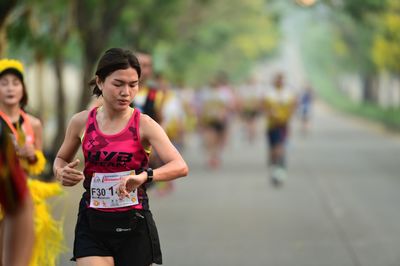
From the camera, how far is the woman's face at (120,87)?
5180mm

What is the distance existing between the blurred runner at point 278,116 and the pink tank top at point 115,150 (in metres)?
11.1

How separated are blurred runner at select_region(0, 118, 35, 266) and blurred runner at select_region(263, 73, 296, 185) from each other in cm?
1310

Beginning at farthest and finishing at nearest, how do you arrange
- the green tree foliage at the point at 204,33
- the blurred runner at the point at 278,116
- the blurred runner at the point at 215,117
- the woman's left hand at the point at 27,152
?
the green tree foliage at the point at 204,33
the blurred runner at the point at 215,117
the blurred runner at the point at 278,116
the woman's left hand at the point at 27,152

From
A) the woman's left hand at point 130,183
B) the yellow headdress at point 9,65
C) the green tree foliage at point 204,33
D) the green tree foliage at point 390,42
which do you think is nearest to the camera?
the woman's left hand at point 130,183

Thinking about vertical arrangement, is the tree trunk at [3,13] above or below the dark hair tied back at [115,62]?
Answer: above

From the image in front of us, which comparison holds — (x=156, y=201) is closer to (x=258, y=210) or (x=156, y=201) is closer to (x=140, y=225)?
(x=258, y=210)

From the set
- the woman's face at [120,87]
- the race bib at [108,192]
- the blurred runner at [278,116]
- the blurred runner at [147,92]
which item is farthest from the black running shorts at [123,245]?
the blurred runner at [278,116]

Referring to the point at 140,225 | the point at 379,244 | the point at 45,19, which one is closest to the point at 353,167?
the point at 45,19

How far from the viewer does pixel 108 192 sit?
17.2ft

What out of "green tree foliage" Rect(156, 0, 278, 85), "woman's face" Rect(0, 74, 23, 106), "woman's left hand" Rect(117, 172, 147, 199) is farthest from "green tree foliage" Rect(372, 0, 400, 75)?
"woman's left hand" Rect(117, 172, 147, 199)

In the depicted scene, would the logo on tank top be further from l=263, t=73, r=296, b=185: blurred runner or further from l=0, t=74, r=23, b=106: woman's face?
l=263, t=73, r=296, b=185: blurred runner

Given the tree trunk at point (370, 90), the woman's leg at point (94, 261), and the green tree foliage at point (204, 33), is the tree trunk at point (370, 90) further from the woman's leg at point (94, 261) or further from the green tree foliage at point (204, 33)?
the woman's leg at point (94, 261)

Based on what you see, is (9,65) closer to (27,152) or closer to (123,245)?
(27,152)

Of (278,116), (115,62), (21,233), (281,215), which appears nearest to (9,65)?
(115,62)
